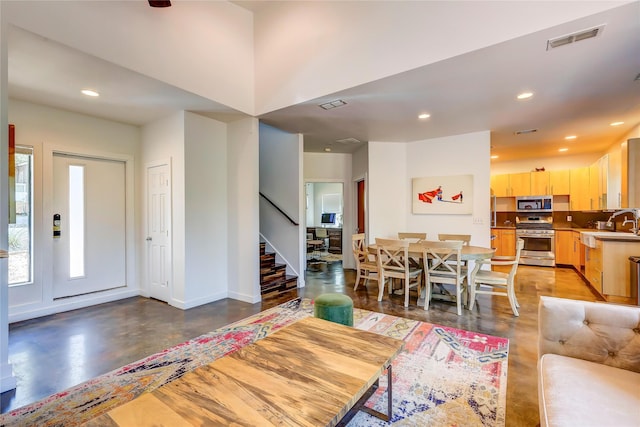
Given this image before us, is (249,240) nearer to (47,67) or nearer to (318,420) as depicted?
(47,67)

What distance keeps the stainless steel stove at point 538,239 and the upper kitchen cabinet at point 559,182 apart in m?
0.60

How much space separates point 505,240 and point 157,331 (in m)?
7.35

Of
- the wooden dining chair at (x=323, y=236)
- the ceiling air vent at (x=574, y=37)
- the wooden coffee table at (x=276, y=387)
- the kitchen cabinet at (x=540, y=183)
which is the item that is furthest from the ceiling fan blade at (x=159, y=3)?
the kitchen cabinet at (x=540, y=183)

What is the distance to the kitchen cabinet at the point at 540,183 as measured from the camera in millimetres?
6715

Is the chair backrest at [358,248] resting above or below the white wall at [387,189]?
below

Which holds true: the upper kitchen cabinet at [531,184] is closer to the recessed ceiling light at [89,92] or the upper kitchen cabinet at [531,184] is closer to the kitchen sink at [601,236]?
the kitchen sink at [601,236]

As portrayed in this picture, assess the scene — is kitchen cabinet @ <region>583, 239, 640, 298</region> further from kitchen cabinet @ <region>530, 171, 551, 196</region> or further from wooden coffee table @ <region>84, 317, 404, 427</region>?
wooden coffee table @ <region>84, 317, 404, 427</region>

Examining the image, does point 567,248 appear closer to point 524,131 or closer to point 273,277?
point 524,131

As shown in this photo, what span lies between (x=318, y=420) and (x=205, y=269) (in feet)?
11.4

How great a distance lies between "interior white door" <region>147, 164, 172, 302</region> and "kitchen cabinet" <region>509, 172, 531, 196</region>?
7497 millimetres

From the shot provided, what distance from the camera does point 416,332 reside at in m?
3.05

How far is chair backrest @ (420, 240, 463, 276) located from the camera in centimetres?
353

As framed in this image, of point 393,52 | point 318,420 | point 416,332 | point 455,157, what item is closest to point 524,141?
point 455,157

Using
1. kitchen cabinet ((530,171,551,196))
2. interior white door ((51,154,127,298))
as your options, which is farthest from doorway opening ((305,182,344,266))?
kitchen cabinet ((530,171,551,196))
